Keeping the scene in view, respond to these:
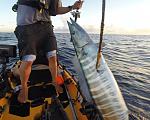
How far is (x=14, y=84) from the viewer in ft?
19.8

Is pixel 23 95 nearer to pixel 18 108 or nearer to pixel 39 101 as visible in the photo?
pixel 18 108

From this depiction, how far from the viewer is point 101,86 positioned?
9.97 ft

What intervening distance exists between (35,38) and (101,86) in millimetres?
2404

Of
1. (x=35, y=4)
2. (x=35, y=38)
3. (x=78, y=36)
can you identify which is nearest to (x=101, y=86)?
(x=78, y=36)

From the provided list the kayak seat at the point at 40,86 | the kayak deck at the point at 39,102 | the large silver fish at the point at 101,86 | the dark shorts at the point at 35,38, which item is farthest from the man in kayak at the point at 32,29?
the large silver fish at the point at 101,86

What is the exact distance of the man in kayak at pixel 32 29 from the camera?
4.93 metres

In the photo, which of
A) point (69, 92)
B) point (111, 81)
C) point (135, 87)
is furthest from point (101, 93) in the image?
point (135, 87)

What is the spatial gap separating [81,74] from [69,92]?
2553 millimetres

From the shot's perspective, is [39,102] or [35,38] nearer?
[35,38]

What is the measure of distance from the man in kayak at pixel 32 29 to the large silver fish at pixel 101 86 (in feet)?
5.73

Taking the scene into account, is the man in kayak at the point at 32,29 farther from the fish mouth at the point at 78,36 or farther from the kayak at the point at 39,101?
the fish mouth at the point at 78,36

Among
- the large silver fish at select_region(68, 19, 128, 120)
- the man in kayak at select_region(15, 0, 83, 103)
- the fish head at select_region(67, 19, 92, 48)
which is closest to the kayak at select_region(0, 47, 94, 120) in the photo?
the man in kayak at select_region(15, 0, 83, 103)

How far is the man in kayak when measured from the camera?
16.2 feet

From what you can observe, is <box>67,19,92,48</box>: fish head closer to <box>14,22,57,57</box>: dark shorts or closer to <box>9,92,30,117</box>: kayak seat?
<box>14,22,57,57</box>: dark shorts
